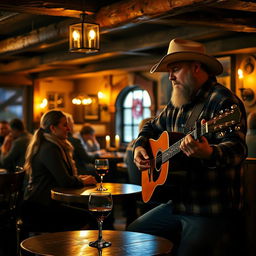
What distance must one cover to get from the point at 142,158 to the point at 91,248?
3.31 feet

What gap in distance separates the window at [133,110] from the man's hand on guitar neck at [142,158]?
9424 mm

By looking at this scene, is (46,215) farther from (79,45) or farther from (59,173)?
(79,45)

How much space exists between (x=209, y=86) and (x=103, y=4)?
347cm

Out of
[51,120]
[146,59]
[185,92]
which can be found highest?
[146,59]

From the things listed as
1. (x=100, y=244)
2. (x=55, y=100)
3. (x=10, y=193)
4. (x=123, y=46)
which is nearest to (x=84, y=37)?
(x=10, y=193)

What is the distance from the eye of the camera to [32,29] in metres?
8.31

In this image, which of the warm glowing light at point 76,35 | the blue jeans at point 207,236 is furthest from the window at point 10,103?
the blue jeans at point 207,236

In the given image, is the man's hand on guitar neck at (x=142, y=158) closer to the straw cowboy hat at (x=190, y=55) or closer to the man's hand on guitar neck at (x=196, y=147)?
the straw cowboy hat at (x=190, y=55)

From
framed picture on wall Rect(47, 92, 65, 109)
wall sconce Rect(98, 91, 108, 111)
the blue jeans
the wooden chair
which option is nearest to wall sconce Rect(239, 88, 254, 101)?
wall sconce Rect(98, 91, 108, 111)

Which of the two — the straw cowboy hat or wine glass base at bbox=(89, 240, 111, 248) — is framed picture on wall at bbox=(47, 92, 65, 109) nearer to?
the straw cowboy hat

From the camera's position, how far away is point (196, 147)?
254 centimetres

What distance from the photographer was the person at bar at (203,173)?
2.72 m

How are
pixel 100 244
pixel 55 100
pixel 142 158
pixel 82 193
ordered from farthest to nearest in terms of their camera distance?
1. pixel 55 100
2. pixel 82 193
3. pixel 142 158
4. pixel 100 244

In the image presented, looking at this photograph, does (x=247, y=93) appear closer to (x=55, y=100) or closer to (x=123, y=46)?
(x=123, y=46)
